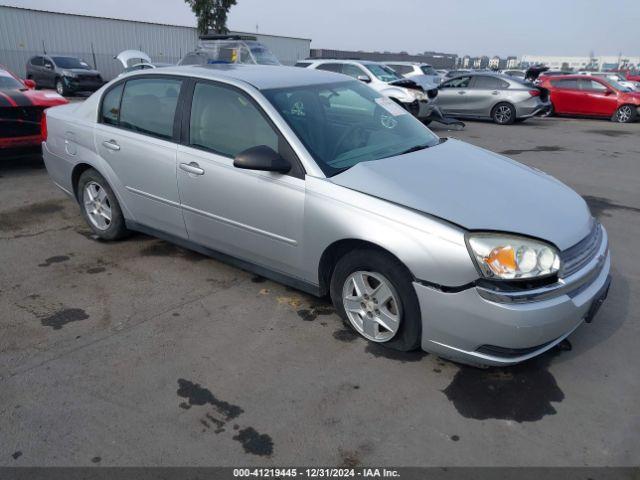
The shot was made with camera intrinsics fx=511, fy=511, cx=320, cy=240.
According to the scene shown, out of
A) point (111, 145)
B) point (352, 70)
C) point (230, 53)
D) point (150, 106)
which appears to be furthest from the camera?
point (230, 53)

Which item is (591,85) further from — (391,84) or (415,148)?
(415,148)

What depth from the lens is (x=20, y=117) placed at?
708 centimetres

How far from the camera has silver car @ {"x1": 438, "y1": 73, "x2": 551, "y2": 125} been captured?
1478cm

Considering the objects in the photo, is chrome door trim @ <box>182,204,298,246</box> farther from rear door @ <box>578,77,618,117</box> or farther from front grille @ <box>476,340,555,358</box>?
rear door @ <box>578,77,618,117</box>

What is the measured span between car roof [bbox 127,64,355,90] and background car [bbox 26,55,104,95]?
1774 cm

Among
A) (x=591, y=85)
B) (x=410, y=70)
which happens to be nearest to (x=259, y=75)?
(x=591, y=85)

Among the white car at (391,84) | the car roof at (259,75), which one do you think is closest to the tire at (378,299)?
the car roof at (259,75)

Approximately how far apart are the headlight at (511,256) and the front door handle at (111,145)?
309 cm

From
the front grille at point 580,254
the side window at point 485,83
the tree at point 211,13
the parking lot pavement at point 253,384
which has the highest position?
the tree at point 211,13

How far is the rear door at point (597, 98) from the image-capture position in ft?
53.3

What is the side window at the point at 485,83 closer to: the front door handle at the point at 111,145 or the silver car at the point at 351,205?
the silver car at the point at 351,205

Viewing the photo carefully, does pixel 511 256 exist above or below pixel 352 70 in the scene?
below

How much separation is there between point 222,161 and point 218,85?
612mm

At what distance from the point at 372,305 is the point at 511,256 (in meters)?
0.88
